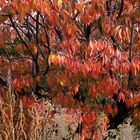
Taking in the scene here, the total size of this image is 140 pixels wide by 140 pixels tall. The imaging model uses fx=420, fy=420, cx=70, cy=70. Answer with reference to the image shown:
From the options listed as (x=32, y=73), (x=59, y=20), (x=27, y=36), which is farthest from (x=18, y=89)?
(x=59, y=20)

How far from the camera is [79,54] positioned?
16.4 feet

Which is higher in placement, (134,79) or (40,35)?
(40,35)

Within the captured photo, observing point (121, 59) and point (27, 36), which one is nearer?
point (121, 59)

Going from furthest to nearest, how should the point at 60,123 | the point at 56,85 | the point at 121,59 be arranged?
the point at 56,85 → the point at 121,59 → the point at 60,123

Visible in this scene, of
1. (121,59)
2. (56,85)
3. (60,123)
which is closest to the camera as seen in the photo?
(60,123)

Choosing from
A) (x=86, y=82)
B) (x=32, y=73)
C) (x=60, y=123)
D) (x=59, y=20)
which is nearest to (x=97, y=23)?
(x=59, y=20)

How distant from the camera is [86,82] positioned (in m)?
5.24

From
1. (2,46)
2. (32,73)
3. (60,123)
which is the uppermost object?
(2,46)

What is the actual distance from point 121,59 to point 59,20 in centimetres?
83

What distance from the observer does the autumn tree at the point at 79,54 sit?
181 inches

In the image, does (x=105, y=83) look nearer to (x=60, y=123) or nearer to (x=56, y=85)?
(x=56, y=85)

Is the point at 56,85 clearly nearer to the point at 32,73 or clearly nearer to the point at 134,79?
the point at 32,73

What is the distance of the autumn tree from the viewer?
4.59 m

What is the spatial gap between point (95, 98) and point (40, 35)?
1.09m
